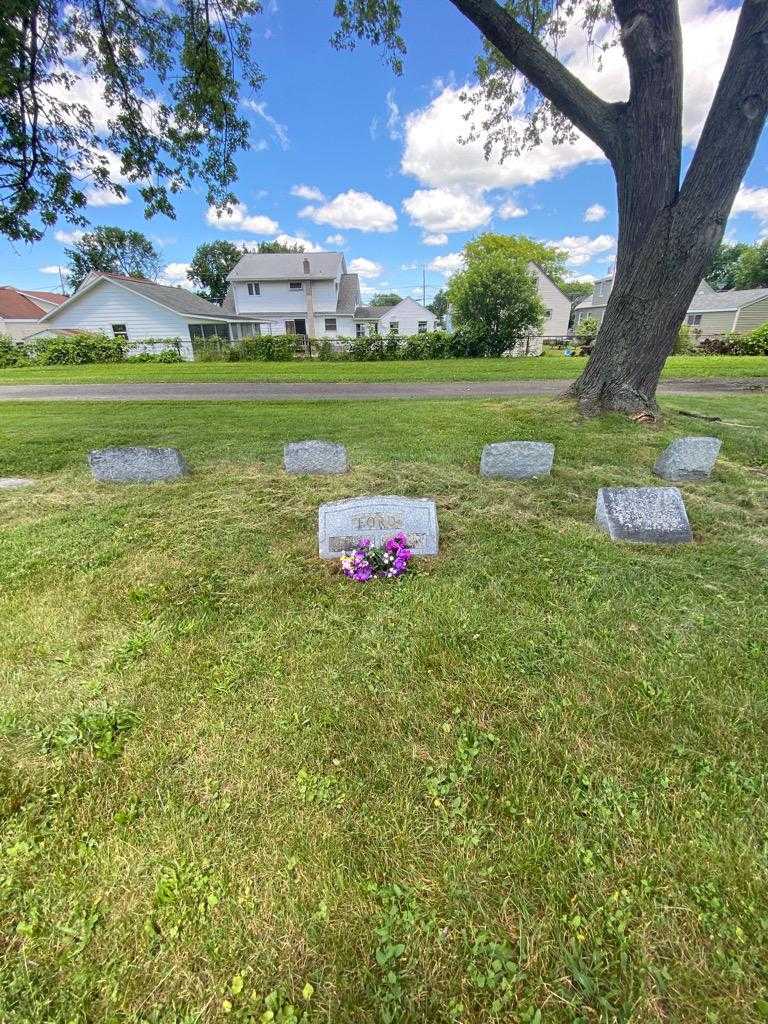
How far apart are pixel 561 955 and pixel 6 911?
1.58 m

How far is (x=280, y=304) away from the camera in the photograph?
29.9 m

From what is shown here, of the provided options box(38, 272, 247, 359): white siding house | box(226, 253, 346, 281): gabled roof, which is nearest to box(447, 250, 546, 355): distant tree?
box(226, 253, 346, 281): gabled roof

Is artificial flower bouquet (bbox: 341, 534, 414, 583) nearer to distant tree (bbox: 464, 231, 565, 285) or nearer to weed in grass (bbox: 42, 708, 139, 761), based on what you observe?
weed in grass (bbox: 42, 708, 139, 761)

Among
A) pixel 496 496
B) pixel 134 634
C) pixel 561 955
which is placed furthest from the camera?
pixel 496 496

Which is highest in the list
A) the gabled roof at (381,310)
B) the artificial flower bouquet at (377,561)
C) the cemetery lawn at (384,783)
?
the gabled roof at (381,310)

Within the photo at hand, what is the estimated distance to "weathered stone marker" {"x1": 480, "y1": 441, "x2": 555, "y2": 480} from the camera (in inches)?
189

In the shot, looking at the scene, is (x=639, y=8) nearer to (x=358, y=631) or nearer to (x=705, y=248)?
(x=705, y=248)

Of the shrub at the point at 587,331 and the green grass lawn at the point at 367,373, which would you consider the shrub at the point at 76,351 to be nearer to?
the green grass lawn at the point at 367,373

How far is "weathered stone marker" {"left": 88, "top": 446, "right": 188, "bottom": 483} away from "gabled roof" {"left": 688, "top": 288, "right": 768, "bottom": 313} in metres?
41.9

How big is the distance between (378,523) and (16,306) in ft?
162

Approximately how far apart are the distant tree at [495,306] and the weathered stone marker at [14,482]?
1969 cm

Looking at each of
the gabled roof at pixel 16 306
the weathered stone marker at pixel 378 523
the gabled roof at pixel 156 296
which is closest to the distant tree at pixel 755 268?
the gabled roof at pixel 156 296

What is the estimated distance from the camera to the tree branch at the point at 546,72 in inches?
223

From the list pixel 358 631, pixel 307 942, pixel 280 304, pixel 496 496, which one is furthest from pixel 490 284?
pixel 307 942
